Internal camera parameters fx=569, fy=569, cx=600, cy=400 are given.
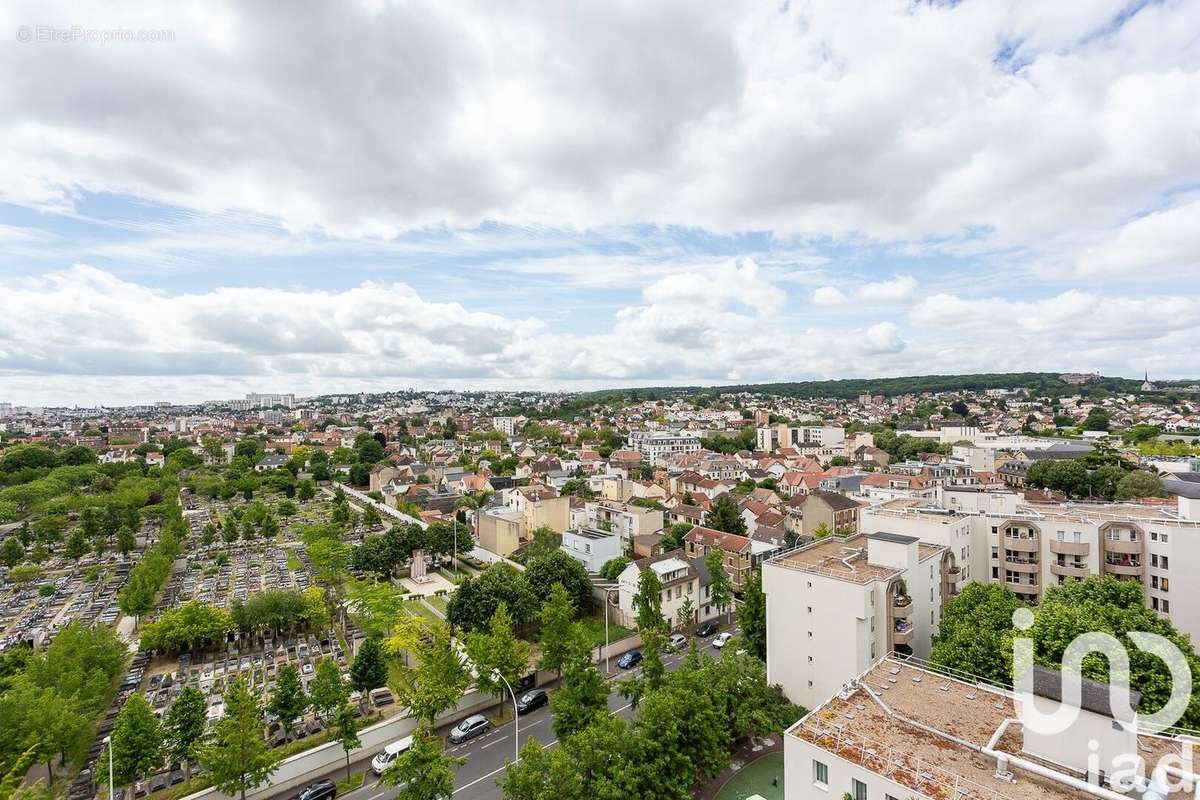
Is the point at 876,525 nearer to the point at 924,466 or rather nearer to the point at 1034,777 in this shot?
the point at 1034,777

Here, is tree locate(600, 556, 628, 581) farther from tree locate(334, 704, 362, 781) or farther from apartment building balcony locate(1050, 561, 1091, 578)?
apartment building balcony locate(1050, 561, 1091, 578)

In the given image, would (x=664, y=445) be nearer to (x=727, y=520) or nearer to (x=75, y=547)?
(x=727, y=520)

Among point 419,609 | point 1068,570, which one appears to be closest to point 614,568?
point 419,609

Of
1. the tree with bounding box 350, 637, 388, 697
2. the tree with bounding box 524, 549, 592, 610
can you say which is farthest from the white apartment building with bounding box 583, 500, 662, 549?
the tree with bounding box 350, 637, 388, 697

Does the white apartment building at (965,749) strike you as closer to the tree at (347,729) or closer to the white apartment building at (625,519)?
the tree at (347,729)

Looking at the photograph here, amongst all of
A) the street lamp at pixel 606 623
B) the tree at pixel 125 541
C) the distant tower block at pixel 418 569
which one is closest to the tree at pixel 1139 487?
the street lamp at pixel 606 623
